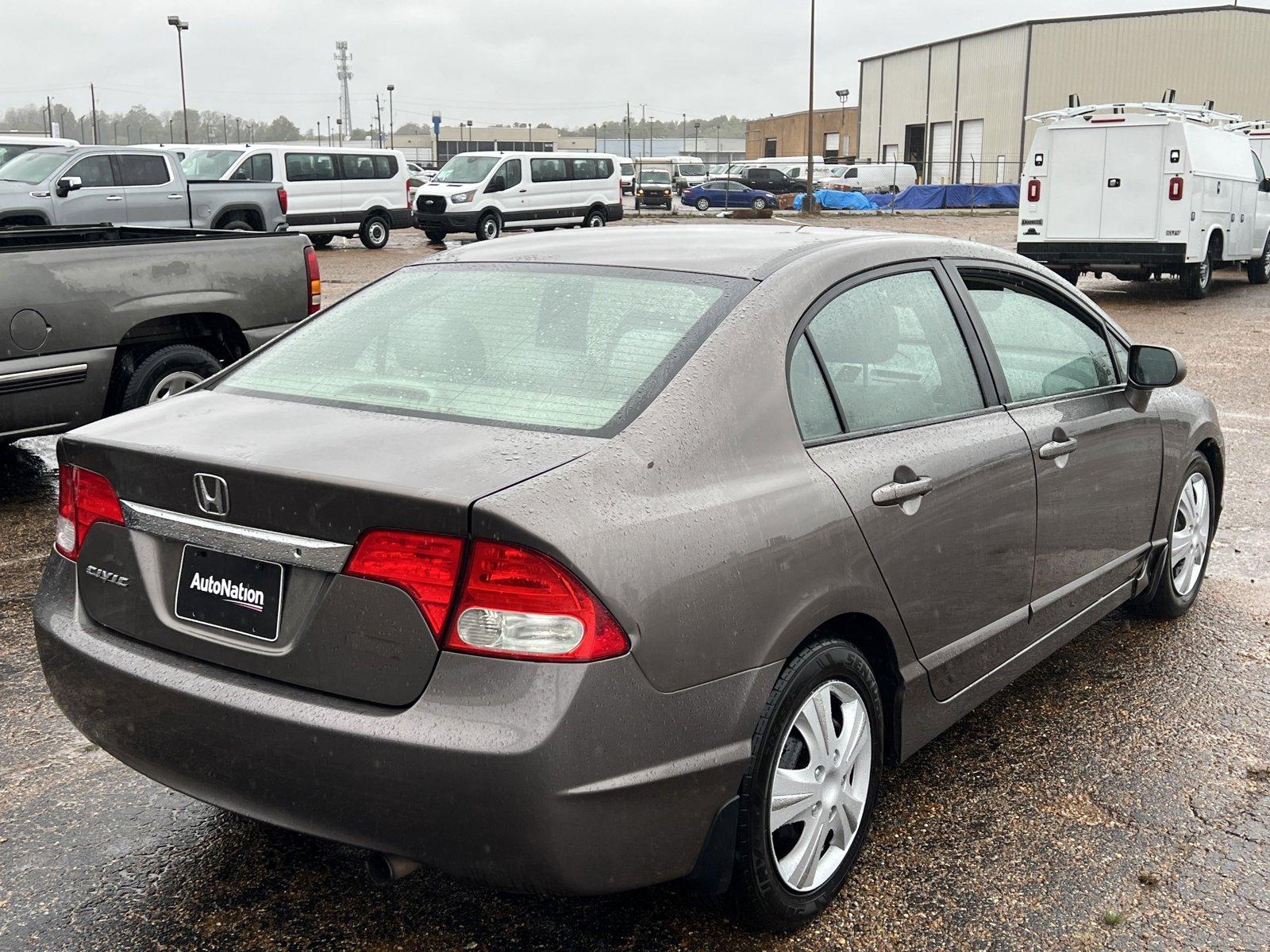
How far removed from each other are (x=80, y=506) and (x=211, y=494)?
500mm

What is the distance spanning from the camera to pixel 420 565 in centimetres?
226

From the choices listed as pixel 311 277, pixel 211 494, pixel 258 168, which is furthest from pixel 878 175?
pixel 211 494

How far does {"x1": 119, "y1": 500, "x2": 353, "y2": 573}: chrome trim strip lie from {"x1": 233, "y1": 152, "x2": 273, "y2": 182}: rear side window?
2355cm

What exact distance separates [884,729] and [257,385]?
1756mm

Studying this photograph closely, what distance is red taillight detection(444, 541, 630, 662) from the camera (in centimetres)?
221

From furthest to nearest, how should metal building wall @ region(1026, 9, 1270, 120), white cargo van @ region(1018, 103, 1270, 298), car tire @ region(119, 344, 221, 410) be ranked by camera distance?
1. metal building wall @ region(1026, 9, 1270, 120)
2. white cargo van @ region(1018, 103, 1270, 298)
3. car tire @ region(119, 344, 221, 410)

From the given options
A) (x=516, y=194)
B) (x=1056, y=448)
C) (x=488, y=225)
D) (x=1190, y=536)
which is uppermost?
(x=516, y=194)

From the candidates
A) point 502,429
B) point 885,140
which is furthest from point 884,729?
point 885,140

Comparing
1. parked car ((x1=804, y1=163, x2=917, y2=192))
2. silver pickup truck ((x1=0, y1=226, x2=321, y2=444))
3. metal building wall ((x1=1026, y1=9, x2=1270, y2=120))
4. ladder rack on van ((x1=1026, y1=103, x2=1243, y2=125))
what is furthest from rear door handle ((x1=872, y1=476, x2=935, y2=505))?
metal building wall ((x1=1026, y1=9, x2=1270, y2=120))

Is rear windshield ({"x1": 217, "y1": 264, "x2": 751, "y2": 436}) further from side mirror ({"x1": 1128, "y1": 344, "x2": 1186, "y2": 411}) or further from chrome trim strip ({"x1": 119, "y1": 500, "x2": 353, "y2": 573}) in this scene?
side mirror ({"x1": 1128, "y1": 344, "x2": 1186, "y2": 411})

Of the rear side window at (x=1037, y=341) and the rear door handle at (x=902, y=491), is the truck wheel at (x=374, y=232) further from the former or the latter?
the rear door handle at (x=902, y=491)

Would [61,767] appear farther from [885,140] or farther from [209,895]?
[885,140]

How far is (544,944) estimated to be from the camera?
107 inches

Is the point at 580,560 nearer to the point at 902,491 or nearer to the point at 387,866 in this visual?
the point at 387,866
